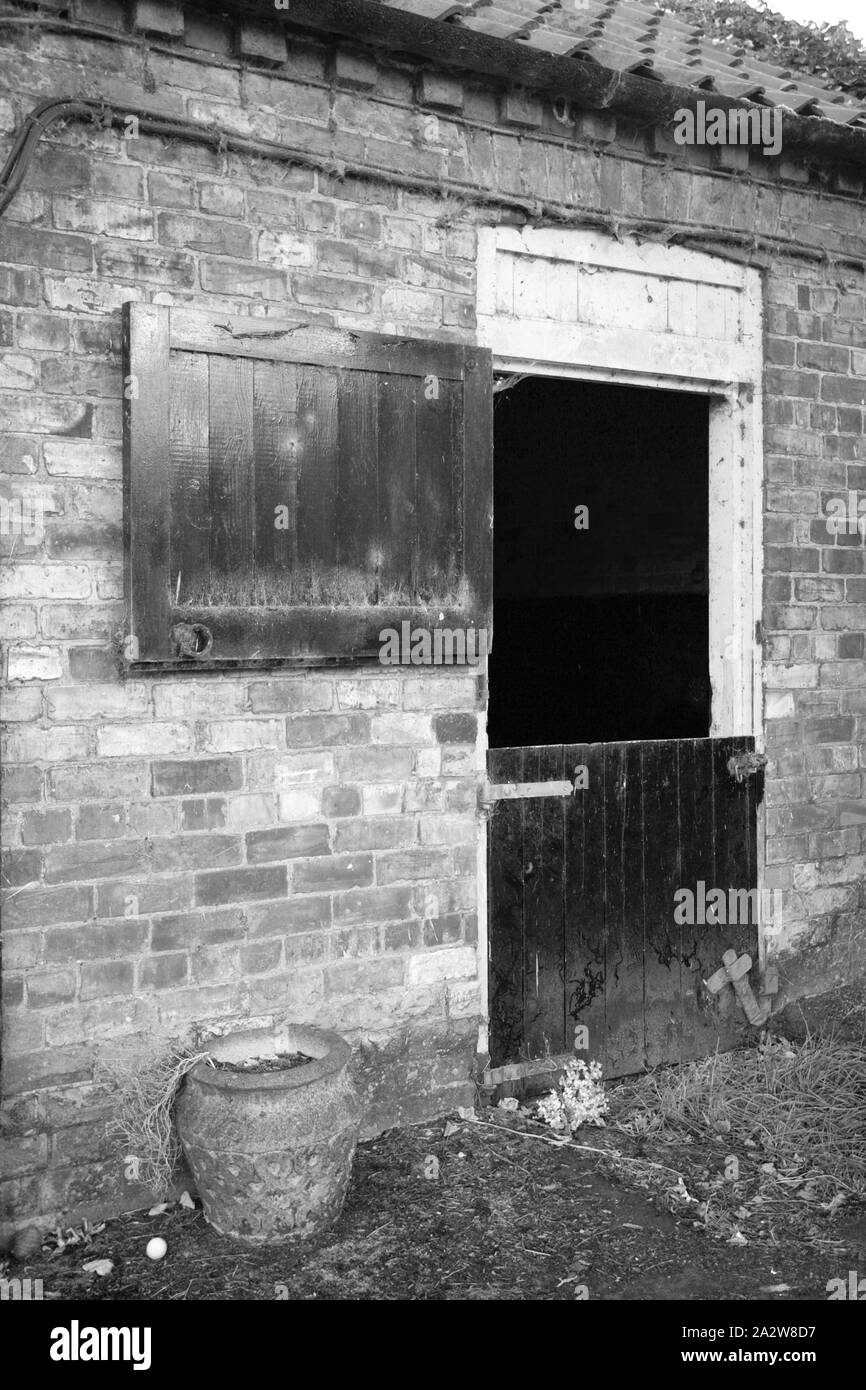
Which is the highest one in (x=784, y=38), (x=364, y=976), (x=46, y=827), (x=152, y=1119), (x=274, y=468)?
(x=784, y=38)

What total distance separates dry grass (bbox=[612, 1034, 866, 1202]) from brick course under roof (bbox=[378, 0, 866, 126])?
157 inches

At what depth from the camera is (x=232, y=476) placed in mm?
4133

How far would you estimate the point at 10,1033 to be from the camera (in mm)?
3848

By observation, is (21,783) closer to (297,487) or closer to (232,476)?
(232,476)

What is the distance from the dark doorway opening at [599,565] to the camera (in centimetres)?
664

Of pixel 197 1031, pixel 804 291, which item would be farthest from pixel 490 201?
pixel 197 1031

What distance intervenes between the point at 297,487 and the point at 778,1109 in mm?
3032

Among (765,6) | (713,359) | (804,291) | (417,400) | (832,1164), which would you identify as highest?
(765,6)

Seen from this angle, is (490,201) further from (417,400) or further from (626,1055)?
(626,1055)

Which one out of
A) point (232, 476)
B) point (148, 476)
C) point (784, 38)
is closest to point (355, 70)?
point (232, 476)

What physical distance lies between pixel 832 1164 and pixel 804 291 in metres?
3.70

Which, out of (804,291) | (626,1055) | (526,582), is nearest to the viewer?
(626,1055)

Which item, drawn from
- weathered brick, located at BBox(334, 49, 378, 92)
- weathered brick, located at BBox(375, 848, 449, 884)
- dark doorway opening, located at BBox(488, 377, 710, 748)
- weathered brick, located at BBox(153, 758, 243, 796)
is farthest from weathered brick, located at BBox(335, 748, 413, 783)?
weathered brick, located at BBox(334, 49, 378, 92)

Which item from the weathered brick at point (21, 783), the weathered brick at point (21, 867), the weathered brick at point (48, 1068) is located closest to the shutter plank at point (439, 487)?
the weathered brick at point (21, 783)
